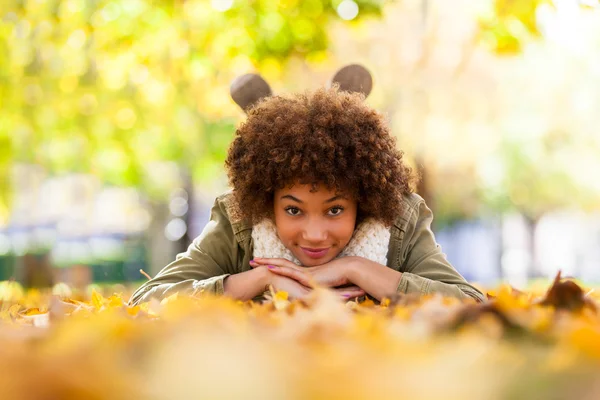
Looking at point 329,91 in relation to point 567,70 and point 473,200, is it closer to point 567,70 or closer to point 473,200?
point 567,70

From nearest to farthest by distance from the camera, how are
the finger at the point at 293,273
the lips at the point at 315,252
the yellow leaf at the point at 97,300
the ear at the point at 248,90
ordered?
the yellow leaf at the point at 97,300 < the finger at the point at 293,273 < the lips at the point at 315,252 < the ear at the point at 248,90

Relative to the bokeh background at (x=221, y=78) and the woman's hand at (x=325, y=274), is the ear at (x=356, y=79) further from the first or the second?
the woman's hand at (x=325, y=274)

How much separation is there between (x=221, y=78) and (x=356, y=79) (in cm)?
902

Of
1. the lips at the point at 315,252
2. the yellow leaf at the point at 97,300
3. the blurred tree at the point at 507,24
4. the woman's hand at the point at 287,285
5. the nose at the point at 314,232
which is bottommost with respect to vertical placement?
the yellow leaf at the point at 97,300

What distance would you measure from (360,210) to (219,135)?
13230 mm

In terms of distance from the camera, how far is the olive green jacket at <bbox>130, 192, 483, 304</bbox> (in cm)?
346

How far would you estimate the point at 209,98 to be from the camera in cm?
1354

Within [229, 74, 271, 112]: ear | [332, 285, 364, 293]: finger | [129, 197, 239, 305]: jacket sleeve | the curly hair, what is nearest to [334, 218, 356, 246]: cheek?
the curly hair

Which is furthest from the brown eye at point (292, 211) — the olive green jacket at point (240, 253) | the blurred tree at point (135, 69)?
the blurred tree at point (135, 69)

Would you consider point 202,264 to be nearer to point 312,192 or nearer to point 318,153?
point 312,192

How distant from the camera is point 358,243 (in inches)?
135

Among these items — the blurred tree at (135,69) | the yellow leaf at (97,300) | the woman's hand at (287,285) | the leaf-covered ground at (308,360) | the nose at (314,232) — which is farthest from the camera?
the blurred tree at (135,69)

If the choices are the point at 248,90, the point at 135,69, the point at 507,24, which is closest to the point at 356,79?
the point at 248,90

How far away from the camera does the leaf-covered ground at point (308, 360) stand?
1023mm
